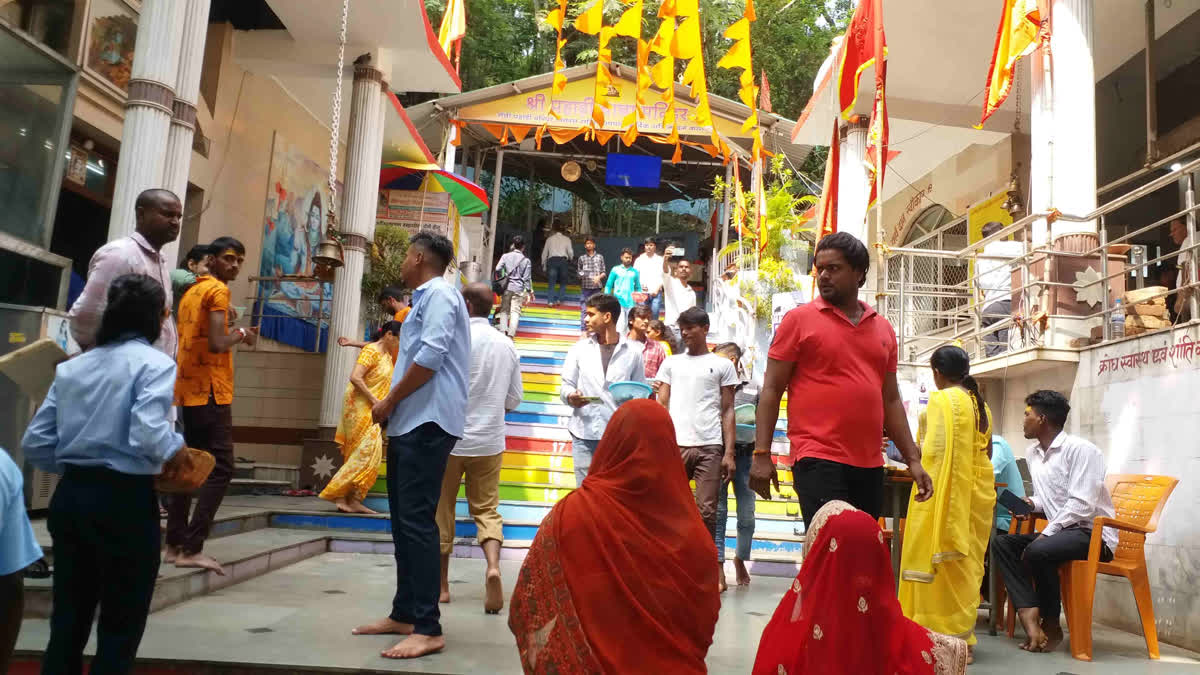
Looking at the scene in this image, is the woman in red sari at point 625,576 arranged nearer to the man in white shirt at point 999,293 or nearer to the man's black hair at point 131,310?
the man's black hair at point 131,310

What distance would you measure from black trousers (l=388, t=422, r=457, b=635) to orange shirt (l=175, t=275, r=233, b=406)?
1.47 metres

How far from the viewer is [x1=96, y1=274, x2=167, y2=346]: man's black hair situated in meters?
2.85


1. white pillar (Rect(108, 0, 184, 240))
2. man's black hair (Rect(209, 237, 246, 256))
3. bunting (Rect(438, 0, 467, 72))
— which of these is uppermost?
bunting (Rect(438, 0, 467, 72))

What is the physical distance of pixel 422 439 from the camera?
3.89 meters

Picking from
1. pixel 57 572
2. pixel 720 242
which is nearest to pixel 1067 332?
pixel 57 572

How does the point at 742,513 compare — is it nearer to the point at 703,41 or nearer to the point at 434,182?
the point at 434,182

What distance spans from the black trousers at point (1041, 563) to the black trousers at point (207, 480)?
14.4ft

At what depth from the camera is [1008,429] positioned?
757 cm

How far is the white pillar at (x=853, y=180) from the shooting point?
1245 cm

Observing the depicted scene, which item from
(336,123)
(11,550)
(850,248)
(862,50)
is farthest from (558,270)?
(11,550)

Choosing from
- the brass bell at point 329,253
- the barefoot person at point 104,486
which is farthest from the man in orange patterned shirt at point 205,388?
the brass bell at point 329,253

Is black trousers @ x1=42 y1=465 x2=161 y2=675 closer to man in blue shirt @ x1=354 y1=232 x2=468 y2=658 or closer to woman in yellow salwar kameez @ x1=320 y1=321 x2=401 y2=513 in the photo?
man in blue shirt @ x1=354 y1=232 x2=468 y2=658

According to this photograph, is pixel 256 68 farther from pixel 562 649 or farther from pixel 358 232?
pixel 562 649

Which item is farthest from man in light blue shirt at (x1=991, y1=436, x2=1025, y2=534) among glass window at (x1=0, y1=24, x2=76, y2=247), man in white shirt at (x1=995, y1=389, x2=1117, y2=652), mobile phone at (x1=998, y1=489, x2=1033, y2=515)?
glass window at (x1=0, y1=24, x2=76, y2=247)
